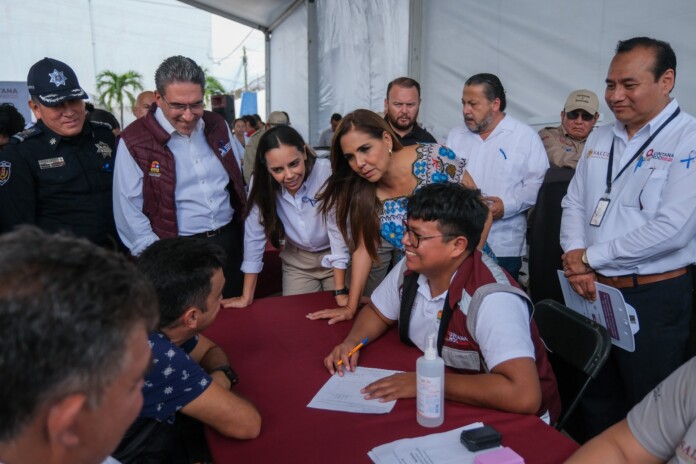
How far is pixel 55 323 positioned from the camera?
20.5 inches

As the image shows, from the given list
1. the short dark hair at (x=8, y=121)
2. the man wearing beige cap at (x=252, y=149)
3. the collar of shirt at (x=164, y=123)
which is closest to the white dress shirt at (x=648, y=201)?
the collar of shirt at (x=164, y=123)

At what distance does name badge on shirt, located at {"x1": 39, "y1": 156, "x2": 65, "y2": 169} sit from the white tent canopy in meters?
2.82

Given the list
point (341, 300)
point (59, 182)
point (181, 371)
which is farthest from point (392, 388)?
point (59, 182)

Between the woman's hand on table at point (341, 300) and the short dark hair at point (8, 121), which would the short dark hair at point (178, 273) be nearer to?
the woman's hand on table at point (341, 300)

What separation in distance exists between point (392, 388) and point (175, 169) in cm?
148

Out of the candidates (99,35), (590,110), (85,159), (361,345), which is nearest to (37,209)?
(85,159)

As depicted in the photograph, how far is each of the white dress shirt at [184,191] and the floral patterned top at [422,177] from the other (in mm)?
822

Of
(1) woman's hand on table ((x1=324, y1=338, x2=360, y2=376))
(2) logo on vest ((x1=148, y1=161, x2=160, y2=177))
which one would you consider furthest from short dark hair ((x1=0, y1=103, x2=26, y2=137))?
(1) woman's hand on table ((x1=324, y1=338, x2=360, y2=376))

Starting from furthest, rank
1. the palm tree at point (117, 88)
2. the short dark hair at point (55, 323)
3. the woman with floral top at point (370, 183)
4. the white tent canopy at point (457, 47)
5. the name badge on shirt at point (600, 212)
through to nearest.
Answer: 1. the palm tree at point (117, 88)
2. the white tent canopy at point (457, 47)
3. the woman with floral top at point (370, 183)
4. the name badge on shirt at point (600, 212)
5. the short dark hair at point (55, 323)

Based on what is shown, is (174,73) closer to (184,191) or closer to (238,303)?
(184,191)

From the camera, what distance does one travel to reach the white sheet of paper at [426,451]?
40.0 inches

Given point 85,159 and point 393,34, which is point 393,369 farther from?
point 393,34

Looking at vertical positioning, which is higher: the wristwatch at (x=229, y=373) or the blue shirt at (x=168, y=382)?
the blue shirt at (x=168, y=382)

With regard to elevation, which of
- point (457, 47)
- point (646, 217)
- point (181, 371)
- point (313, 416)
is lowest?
point (313, 416)
